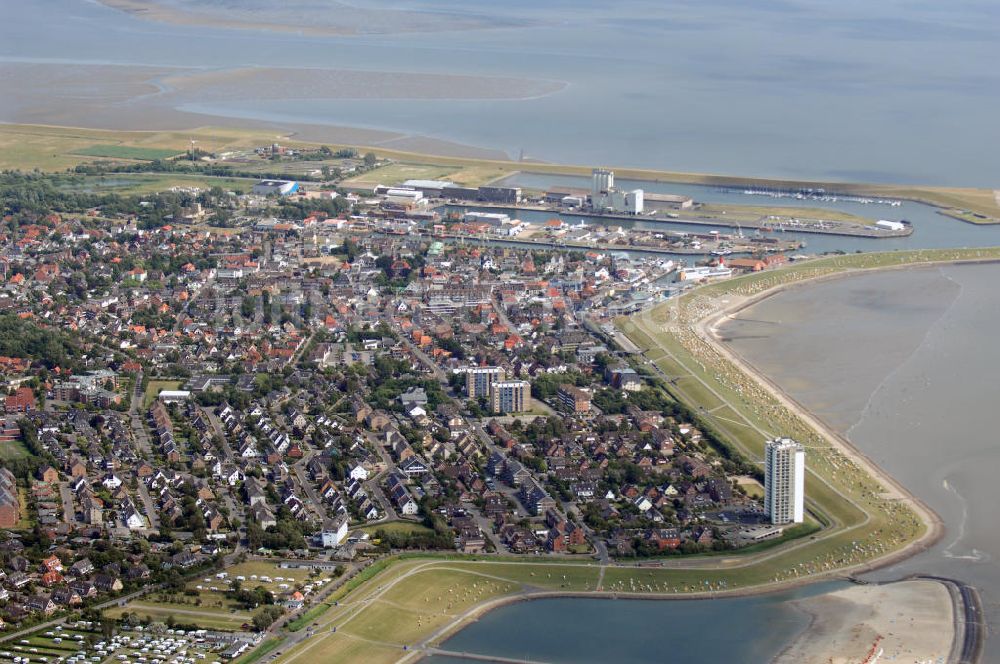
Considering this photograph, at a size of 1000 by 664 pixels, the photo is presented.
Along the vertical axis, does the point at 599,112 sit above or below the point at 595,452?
above

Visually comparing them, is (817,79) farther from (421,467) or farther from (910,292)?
(421,467)

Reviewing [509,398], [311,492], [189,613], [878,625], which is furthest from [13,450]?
[878,625]

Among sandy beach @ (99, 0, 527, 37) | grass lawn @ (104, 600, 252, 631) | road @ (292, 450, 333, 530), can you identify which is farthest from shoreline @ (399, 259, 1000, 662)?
sandy beach @ (99, 0, 527, 37)

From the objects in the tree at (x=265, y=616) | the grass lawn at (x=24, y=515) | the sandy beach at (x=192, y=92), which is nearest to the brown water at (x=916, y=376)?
the tree at (x=265, y=616)

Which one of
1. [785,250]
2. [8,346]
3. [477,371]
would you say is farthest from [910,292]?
[8,346]

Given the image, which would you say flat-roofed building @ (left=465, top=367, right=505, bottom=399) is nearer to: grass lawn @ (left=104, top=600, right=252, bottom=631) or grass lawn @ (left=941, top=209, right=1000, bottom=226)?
grass lawn @ (left=104, top=600, right=252, bottom=631)

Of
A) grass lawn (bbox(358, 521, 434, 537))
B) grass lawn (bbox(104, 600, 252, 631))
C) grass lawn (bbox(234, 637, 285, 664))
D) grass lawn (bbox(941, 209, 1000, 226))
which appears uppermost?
grass lawn (bbox(941, 209, 1000, 226))
